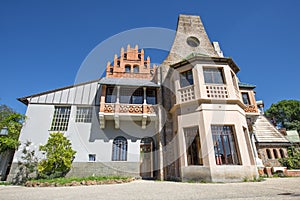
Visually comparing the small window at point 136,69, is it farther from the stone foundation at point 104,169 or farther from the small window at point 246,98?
the stone foundation at point 104,169

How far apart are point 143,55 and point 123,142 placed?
16.1m

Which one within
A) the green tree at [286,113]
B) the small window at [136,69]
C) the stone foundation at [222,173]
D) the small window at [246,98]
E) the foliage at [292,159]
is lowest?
the stone foundation at [222,173]

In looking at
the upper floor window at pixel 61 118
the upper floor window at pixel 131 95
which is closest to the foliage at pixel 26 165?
the upper floor window at pixel 61 118

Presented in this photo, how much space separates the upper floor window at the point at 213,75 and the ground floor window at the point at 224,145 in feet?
10.2

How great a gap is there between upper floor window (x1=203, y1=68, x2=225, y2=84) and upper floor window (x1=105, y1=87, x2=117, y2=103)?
23.8 ft

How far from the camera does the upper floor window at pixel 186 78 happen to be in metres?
11.2

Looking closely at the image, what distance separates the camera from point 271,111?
125ft

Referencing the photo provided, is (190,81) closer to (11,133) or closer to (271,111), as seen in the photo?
(11,133)

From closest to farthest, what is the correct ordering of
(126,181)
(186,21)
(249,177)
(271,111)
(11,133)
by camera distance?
(249,177) < (126,181) < (11,133) < (186,21) < (271,111)

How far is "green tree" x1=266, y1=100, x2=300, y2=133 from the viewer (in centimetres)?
3449

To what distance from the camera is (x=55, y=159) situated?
10.4 m

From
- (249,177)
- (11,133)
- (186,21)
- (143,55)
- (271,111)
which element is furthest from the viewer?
(271,111)

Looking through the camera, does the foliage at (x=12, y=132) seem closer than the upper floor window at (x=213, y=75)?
No

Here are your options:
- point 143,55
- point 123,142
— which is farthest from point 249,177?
point 143,55
